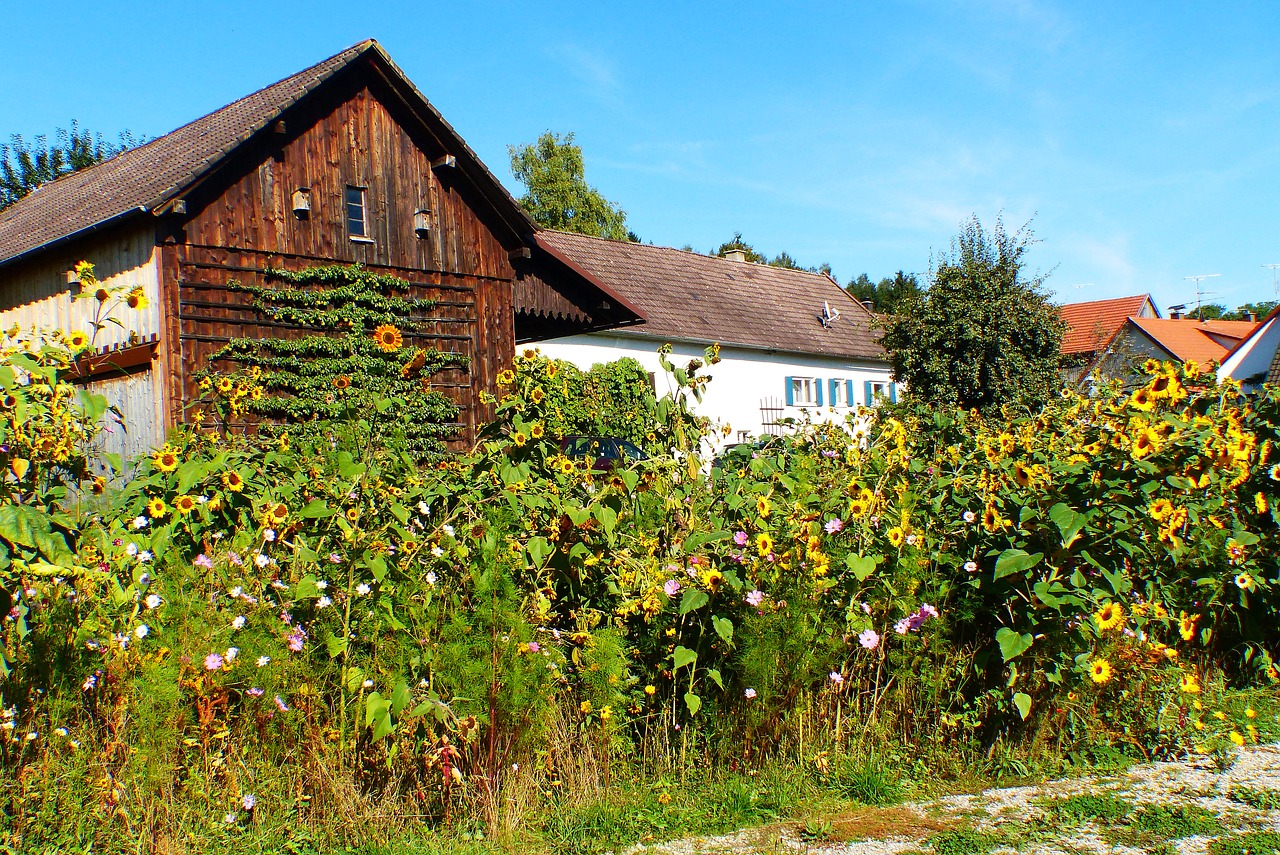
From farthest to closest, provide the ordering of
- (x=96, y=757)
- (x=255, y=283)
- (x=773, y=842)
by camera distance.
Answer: (x=255, y=283) < (x=773, y=842) < (x=96, y=757)

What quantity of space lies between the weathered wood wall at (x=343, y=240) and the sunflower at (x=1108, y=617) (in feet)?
35.0

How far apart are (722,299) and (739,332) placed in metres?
2.21

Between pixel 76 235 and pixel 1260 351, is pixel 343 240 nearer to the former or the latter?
pixel 76 235

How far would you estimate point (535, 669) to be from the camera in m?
3.33

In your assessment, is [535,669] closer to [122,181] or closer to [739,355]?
[122,181]

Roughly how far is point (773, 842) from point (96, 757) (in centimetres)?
194

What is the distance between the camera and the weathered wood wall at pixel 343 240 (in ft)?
43.1

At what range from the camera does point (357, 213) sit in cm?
1477

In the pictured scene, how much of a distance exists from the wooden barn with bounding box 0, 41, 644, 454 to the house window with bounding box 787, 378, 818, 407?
13914 mm

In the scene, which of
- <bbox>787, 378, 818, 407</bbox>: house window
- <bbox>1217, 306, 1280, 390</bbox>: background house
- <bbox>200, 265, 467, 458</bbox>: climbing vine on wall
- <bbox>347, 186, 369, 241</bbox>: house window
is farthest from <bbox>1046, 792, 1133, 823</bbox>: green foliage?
<bbox>1217, 306, 1280, 390</bbox>: background house

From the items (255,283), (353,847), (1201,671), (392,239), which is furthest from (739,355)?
(353,847)

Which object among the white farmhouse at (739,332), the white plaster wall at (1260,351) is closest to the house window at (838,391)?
the white farmhouse at (739,332)

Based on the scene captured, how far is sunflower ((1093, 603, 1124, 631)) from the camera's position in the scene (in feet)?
11.5

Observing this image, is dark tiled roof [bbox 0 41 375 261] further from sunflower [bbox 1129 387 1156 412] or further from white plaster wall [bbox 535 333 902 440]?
sunflower [bbox 1129 387 1156 412]
